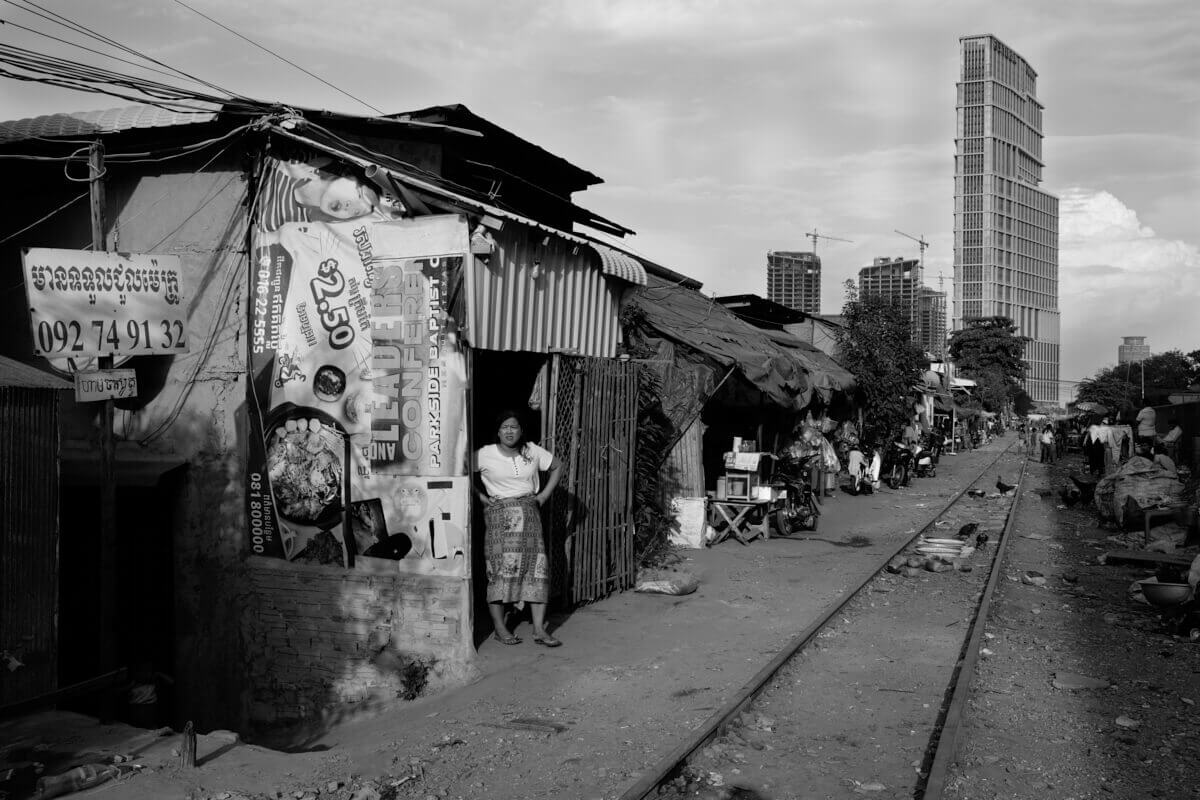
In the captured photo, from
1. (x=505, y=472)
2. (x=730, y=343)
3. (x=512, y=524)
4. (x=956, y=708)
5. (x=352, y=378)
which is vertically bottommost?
(x=956, y=708)

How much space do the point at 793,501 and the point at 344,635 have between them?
9.32m

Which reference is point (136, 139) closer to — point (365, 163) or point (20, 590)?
point (365, 163)

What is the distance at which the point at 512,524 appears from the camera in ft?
24.2

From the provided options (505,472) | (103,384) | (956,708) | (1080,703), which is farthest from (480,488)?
(1080,703)

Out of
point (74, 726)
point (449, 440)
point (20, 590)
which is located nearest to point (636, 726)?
point (449, 440)

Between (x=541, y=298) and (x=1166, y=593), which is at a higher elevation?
(x=541, y=298)

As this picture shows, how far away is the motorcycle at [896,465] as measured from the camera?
24719 mm

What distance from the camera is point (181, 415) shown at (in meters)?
8.25

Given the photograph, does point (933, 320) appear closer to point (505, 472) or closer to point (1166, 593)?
point (1166, 593)

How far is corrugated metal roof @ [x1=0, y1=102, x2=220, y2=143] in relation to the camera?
26.0 ft

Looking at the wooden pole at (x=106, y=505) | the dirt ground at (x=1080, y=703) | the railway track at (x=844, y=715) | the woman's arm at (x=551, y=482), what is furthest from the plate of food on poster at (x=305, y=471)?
the dirt ground at (x=1080, y=703)

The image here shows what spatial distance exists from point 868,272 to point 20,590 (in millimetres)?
54404

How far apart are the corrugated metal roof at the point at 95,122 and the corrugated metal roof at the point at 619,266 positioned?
3.74m

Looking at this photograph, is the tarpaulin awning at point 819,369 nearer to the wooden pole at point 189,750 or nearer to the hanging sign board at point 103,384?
the hanging sign board at point 103,384
